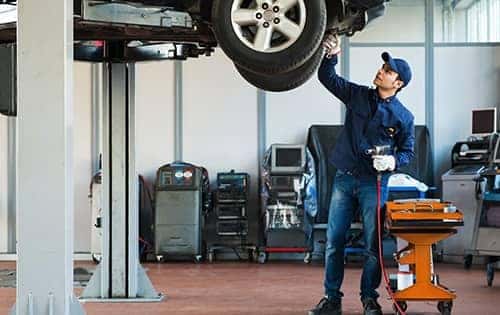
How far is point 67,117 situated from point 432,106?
23.9 ft

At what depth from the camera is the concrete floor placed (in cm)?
571

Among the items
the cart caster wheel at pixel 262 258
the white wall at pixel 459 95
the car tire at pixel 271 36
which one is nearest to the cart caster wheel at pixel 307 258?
the cart caster wheel at pixel 262 258

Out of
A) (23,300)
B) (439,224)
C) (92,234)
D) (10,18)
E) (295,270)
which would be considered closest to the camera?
(23,300)

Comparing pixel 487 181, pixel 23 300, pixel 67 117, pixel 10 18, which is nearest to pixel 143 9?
pixel 10 18

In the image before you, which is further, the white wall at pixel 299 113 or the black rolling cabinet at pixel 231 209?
the white wall at pixel 299 113

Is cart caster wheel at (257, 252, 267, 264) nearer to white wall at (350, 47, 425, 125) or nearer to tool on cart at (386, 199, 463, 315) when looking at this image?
white wall at (350, 47, 425, 125)

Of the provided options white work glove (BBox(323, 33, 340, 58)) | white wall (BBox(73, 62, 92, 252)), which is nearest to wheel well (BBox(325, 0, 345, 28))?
white work glove (BBox(323, 33, 340, 58))

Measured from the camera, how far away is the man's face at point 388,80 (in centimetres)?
510

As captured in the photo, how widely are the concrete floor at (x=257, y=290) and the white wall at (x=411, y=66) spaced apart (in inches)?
79.5

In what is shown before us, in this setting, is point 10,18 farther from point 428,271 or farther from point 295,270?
point 295,270

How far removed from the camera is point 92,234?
970 cm

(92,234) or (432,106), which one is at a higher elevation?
(432,106)

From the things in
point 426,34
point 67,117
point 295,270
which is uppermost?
point 426,34

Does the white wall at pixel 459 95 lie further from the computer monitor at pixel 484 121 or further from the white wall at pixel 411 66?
the computer monitor at pixel 484 121
